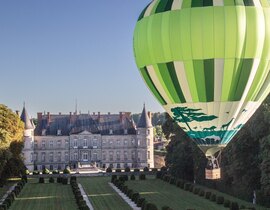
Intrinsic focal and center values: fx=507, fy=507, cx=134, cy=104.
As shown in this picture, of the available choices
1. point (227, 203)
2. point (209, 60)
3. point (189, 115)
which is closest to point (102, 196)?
point (227, 203)

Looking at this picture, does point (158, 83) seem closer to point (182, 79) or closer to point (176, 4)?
point (182, 79)

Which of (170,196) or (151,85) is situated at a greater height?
(151,85)

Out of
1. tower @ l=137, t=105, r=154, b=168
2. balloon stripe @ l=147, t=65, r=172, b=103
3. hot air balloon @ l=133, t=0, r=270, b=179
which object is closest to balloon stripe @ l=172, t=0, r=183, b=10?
hot air balloon @ l=133, t=0, r=270, b=179

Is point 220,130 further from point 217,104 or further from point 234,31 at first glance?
point 234,31

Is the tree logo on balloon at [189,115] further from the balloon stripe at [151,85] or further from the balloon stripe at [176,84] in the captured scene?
the balloon stripe at [151,85]

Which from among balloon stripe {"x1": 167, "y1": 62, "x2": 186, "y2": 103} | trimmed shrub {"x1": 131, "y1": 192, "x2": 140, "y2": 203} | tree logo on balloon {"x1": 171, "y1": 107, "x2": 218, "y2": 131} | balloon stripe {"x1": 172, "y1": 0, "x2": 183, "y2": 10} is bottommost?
trimmed shrub {"x1": 131, "y1": 192, "x2": 140, "y2": 203}

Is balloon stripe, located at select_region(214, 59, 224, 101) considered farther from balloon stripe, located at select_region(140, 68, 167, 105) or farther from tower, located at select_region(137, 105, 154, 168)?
tower, located at select_region(137, 105, 154, 168)
